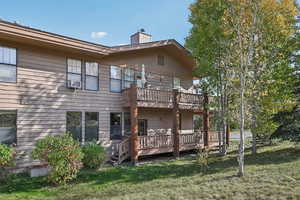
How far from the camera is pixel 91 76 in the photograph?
12586 mm

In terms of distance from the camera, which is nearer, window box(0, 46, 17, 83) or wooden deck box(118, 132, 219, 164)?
window box(0, 46, 17, 83)

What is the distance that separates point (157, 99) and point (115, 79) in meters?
2.65

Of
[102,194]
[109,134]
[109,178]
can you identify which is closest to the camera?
[102,194]

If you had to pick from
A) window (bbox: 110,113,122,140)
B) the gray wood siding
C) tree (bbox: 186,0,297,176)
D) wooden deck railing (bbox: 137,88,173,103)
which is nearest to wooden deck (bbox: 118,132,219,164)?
window (bbox: 110,113,122,140)

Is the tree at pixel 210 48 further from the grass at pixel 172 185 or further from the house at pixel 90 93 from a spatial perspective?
the grass at pixel 172 185

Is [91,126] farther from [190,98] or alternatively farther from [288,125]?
[288,125]

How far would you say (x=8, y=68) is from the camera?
9906 millimetres

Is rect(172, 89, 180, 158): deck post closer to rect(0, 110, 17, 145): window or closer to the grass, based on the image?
the grass

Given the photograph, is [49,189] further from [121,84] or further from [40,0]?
[40,0]

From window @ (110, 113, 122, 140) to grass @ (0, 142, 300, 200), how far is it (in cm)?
309

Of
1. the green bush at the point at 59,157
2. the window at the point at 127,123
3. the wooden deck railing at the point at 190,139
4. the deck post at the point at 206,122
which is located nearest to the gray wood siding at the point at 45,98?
the window at the point at 127,123

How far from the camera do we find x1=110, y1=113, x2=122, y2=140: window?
1334 cm

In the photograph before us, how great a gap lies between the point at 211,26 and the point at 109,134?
7.85 m

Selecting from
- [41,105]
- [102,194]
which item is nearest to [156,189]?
[102,194]
